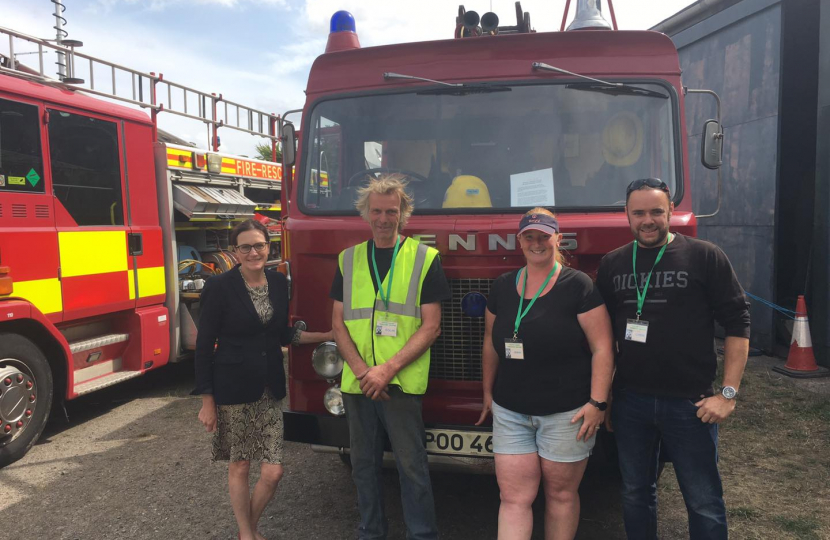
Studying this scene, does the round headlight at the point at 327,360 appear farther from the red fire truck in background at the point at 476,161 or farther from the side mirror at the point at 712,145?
the side mirror at the point at 712,145

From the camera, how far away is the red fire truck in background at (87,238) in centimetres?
466

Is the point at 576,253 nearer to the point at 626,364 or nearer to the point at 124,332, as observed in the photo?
the point at 626,364

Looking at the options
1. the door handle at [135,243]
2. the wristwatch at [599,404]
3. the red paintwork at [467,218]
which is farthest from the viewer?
the door handle at [135,243]

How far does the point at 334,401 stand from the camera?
333cm

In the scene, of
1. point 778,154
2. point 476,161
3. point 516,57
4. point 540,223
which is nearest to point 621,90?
point 516,57

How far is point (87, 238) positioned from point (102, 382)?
1236 mm

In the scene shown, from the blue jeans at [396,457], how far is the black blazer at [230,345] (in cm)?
50

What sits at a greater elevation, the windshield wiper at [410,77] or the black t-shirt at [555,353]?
the windshield wiper at [410,77]

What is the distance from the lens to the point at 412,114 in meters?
3.61

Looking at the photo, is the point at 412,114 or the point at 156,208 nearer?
the point at 412,114

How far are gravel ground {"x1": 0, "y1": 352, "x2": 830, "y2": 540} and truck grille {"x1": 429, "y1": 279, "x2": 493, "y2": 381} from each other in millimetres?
776

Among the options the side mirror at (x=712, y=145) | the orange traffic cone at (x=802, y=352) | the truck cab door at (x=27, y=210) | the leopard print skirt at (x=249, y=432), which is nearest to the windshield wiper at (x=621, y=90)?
the side mirror at (x=712, y=145)

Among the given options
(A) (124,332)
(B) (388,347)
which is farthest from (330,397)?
(A) (124,332)

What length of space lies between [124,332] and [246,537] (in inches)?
126
